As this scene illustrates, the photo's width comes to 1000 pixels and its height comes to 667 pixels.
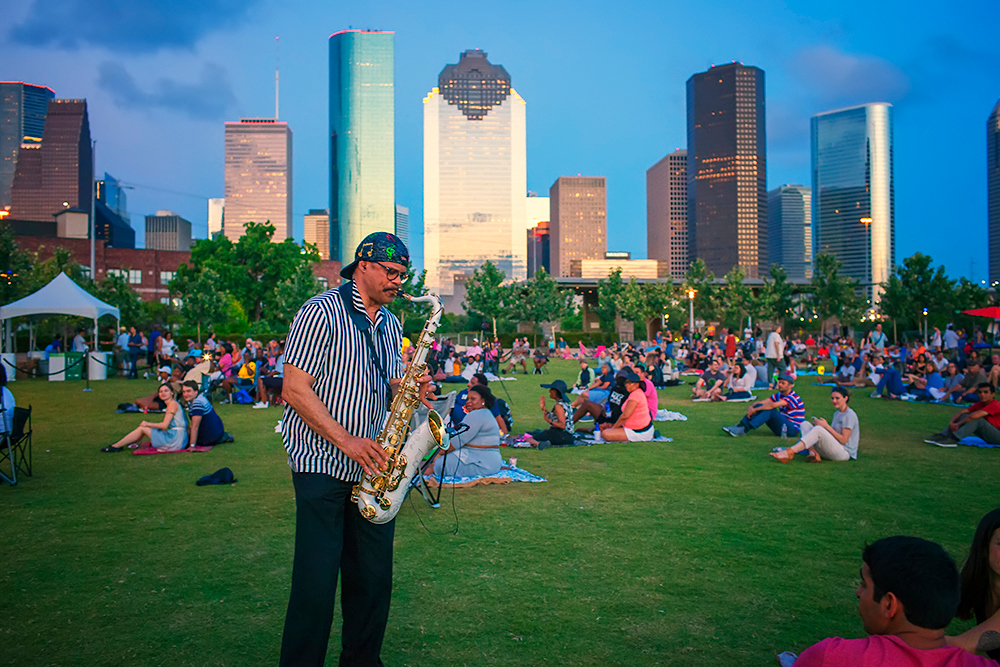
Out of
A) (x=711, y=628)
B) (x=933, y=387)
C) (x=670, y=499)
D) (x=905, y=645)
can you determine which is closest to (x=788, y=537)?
(x=670, y=499)

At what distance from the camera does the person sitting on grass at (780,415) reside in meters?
11.6

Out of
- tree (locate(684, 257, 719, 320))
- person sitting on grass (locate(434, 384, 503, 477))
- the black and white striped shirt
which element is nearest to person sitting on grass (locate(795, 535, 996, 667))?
the black and white striped shirt

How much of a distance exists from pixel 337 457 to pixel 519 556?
9.76ft

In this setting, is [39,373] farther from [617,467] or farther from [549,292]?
[549,292]

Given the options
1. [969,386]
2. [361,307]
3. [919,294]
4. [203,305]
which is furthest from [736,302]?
[361,307]

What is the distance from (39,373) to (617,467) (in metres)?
23.8

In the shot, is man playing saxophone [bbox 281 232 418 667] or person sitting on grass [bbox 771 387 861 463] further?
person sitting on grass [bbox 771 387 861 463]

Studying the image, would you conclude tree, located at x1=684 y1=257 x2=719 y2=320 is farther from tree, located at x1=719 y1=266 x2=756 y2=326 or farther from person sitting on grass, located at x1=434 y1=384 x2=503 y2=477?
person sitting on grass, located at x1=434 y1=384 x2=503 y2=477

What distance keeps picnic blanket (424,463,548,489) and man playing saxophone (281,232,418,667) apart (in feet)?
14.8

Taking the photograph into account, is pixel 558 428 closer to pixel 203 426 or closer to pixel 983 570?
pixel 203 426

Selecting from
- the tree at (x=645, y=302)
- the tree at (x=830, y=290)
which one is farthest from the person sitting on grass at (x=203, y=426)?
the tree at (x=830, y=290)

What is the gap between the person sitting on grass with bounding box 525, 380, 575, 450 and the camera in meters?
11.1

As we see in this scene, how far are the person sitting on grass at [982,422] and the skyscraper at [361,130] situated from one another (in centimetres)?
18110

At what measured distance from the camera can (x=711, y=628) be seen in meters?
4.12
